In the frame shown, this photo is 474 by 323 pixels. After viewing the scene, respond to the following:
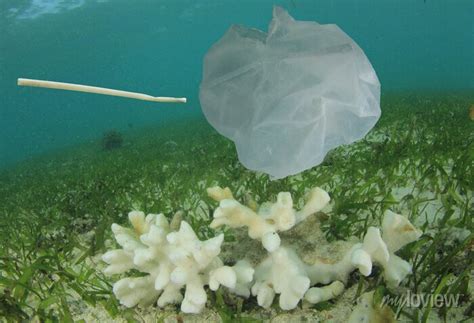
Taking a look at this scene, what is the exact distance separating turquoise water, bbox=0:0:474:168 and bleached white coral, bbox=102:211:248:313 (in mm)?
2941

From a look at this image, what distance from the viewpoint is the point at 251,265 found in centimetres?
204

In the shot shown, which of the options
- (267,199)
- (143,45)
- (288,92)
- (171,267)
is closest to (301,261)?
(171,267)

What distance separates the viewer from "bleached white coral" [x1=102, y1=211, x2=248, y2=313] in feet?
5.90

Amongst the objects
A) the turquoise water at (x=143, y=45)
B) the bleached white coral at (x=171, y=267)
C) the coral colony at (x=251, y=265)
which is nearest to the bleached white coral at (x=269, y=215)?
the coral colony at (x=251, y=265)

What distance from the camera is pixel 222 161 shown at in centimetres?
591

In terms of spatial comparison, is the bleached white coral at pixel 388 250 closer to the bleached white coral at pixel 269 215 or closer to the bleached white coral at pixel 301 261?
the bleached white coral at pixel 301 261

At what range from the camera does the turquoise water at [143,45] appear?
3531 centimetres

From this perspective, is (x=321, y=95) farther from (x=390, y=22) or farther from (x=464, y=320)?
(x=390, y=22)

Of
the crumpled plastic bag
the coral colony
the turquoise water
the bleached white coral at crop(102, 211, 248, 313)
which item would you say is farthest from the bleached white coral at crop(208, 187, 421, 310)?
the turquoise water

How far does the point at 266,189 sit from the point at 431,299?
2.10 meters

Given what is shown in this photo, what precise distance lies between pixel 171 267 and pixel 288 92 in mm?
1305

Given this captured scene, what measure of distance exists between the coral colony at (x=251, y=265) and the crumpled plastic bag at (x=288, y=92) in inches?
17.0

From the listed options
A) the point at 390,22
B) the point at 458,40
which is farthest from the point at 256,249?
the point at 458,40

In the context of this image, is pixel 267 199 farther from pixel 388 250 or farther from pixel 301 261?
pixel 388 250
